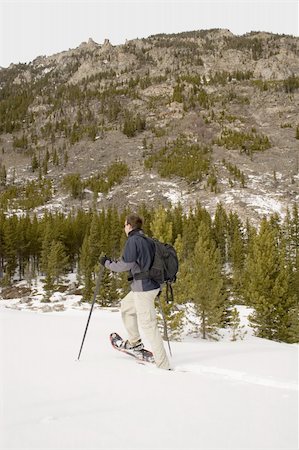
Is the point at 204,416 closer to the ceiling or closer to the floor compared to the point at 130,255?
closer to the floor

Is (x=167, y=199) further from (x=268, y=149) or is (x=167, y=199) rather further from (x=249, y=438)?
(x=249, y=438)

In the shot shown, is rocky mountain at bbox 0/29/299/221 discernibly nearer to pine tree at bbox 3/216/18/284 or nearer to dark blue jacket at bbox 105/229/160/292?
pine tree at bbox 3/216/18/284

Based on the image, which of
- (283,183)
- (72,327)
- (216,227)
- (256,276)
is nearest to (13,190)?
(216,227)

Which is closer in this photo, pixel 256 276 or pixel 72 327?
pixel 72 327

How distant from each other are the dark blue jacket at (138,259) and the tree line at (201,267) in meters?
12.5

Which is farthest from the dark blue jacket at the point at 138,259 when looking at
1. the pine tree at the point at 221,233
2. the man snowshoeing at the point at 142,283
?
the pine tree at the point at 221,233

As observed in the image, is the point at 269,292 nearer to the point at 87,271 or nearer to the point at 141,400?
the point at 141,400

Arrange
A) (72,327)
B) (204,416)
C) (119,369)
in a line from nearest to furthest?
(204,416) < (119,369) < (72,327)

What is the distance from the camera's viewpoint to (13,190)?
106438 mm

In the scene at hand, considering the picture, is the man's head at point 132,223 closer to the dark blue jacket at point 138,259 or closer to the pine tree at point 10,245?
the dark blue jacket at point 138,259

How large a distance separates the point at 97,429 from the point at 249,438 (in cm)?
135

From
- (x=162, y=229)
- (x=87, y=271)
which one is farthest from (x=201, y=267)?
(x=87, y=271)

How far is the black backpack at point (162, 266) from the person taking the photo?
554 centimetres

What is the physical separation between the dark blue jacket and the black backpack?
68mm
